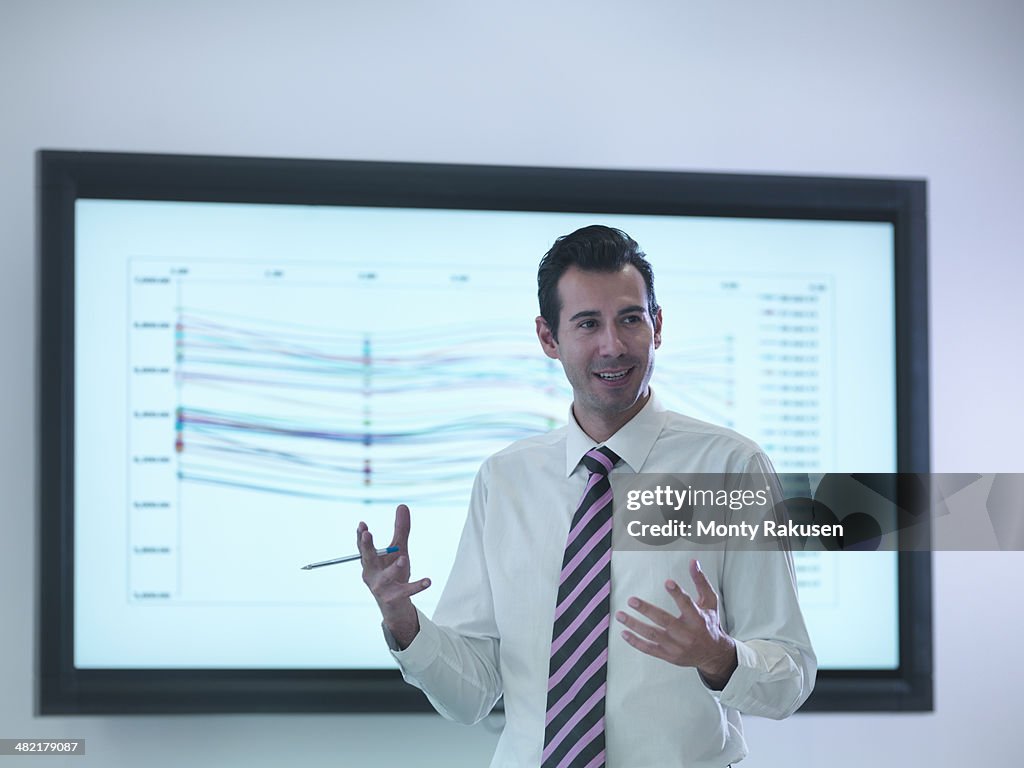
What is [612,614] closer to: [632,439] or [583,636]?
[583,636]

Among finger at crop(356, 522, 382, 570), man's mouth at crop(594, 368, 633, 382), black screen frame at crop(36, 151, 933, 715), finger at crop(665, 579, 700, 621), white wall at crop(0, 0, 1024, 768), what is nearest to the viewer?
finger at crop(665, 579, 700, 621)

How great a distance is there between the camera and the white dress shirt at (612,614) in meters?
1.41

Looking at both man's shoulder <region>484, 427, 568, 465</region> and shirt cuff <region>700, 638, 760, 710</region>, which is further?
man's shoulder <region>484, 427, 568, 465</region>

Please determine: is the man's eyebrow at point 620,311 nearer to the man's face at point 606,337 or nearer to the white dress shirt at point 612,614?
the man's face at point 606,337

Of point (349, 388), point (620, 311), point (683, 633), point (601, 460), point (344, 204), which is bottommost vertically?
point (683, 633)

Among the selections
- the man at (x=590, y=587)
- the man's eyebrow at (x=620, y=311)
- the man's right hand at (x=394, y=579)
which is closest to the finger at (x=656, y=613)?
the man at (x=590, y=587)

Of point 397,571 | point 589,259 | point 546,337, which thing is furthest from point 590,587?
point 589,259

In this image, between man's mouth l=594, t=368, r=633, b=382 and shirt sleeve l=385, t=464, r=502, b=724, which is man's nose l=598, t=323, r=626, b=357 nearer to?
man's mouth l=594, t=368, r=633, b=382

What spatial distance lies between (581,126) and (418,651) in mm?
1328

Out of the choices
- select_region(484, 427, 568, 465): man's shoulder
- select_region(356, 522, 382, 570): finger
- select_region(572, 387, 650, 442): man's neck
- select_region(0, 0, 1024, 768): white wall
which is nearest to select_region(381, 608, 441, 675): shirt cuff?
select_region(356, 522, 382, 570): finger

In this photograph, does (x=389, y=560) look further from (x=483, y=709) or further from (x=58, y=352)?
(x=58, y=352)

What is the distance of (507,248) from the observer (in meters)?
2.04

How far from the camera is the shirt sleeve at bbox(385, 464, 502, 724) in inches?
57.3

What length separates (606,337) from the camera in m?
1.46
